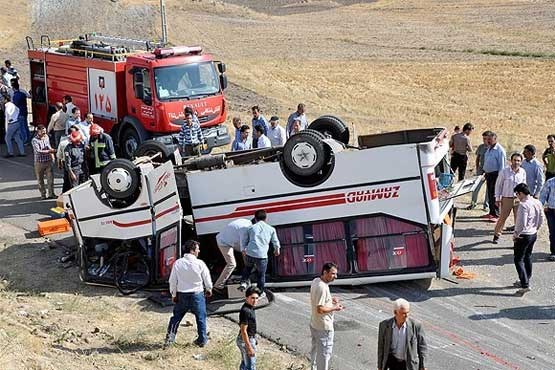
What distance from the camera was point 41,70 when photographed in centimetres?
2116

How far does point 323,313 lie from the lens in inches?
352

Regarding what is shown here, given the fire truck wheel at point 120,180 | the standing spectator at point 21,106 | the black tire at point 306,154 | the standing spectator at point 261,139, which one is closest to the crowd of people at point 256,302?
the black tire at point 306,154

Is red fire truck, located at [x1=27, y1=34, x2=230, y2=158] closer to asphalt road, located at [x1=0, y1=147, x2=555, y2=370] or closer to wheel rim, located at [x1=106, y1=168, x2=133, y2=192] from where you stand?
wheel rim, located at [x1=106, y1=168, x2=133, y2=192]

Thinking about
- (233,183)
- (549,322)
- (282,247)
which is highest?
(233,183)

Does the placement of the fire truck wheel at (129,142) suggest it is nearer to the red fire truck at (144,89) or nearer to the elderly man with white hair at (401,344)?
the red fire truck at (144,89)

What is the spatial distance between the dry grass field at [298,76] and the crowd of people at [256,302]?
65 cm

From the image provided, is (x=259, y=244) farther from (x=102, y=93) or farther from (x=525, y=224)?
(x=102, y=93)

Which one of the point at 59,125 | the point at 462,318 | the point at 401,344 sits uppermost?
the point at 59,125

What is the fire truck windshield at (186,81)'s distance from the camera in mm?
17984

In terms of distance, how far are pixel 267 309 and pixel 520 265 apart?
3494 millimetres

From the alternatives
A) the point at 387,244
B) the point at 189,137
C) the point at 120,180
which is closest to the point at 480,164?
the point at 387,244

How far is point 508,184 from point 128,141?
8.57 meters

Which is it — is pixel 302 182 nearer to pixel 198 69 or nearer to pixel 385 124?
pixel 198 69

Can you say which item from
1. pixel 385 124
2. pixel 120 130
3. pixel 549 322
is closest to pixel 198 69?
pixel 120 130
